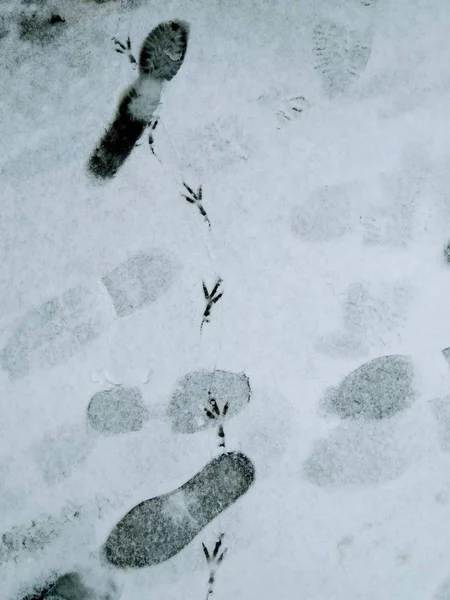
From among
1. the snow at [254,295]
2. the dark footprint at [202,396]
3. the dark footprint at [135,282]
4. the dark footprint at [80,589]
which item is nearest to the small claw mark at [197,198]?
the snow at [254,295]

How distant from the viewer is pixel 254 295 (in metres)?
0.95

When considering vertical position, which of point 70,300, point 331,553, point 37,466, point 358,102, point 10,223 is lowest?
point 331,553

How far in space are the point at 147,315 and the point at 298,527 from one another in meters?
0.45

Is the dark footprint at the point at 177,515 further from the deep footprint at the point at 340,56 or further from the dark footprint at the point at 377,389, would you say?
the deep footprint at the point at 340,56

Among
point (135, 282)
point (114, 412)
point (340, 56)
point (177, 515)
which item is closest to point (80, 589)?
point (177, 515)

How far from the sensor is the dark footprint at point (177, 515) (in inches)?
37.2

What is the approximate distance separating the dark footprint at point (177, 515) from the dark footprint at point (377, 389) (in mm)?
200

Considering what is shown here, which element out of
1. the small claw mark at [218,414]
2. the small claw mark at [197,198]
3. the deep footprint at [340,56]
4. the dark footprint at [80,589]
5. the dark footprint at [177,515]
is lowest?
the dark footprint at [80,589]

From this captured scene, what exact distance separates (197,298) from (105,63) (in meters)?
0.44

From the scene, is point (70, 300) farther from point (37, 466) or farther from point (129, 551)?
point (129, 551)

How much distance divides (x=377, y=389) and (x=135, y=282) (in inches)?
18.2

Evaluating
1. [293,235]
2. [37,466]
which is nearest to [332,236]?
[293,235]

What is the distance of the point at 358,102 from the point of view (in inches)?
37.3

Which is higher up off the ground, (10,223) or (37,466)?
(10,223)
